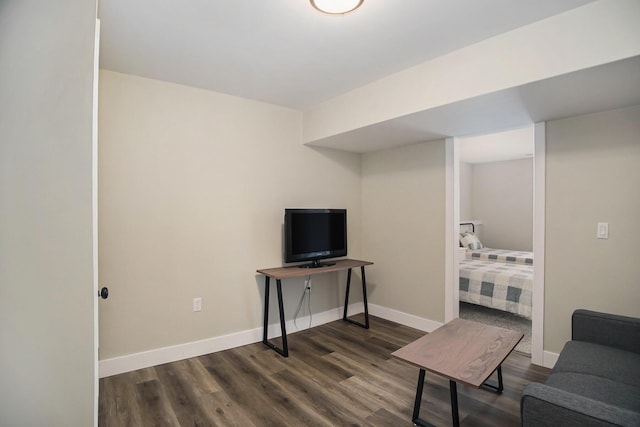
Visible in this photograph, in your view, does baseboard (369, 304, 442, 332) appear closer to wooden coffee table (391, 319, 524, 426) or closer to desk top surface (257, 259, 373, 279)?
desk top surface (257, 259, 373, 279)

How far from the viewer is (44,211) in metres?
0.84

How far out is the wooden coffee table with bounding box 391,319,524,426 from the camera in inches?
68.8

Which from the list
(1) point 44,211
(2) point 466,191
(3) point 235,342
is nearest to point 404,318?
(3) point 235,342

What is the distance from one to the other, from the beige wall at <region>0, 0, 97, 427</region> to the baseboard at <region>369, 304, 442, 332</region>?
3.29 meters

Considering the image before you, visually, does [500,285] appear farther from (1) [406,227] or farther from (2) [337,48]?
(2) [337,48]

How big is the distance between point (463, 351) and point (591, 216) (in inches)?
60.9

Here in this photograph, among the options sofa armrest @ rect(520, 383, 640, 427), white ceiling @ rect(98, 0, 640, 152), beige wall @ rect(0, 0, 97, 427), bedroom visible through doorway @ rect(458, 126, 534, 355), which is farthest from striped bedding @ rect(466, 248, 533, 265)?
beige wall @ rect(0, 0, 97, 427)

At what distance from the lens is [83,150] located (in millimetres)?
890

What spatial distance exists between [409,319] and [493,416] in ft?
5.48

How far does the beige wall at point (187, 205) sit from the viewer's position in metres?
2.56

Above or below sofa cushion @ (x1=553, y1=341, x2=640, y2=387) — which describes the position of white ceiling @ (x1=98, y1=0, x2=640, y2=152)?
above

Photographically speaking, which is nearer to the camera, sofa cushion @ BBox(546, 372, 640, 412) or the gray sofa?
the gray sofa

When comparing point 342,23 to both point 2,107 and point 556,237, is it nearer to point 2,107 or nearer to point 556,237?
point 2,107

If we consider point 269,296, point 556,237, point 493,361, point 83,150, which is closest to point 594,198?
point 556,237
